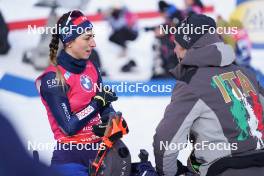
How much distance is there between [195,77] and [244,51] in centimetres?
396

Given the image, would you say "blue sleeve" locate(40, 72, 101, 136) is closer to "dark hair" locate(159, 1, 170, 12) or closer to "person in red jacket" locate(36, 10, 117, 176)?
"person in red jacket" locate(36, 10, 117, 176)

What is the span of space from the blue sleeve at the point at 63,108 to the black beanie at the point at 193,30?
697 mm

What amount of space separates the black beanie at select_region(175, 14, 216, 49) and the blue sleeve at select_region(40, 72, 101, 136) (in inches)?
27.4

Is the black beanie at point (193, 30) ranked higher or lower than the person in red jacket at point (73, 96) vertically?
higher

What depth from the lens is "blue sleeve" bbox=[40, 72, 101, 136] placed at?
2889 millimetres

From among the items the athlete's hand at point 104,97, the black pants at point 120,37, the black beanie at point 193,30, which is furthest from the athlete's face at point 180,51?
the black pants at point 120,37

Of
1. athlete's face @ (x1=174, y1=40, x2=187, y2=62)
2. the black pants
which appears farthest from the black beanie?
the black pants

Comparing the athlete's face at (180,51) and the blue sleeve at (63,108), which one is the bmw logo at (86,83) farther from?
the athlete's face at (180,51)

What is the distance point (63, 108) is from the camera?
289 cm

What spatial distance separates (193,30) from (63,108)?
860 mm

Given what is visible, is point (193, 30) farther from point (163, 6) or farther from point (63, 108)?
point (163, 6)

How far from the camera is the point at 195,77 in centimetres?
235

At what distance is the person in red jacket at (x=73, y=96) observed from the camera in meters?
2.91

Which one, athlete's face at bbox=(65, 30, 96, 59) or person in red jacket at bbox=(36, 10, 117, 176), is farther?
athlete's face at bbox=(65, 30, 96, 59)
